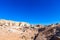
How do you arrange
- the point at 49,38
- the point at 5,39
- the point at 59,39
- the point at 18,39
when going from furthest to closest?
the point at 18,39, the point at 5,39, the point at 49,38, the point at 59,39

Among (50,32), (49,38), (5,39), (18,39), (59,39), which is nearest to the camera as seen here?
(59,39)

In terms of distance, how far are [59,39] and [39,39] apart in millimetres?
3362

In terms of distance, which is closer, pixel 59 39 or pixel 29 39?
pixel 59 39

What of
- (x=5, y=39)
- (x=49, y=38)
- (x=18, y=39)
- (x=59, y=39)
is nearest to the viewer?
(x=59, y=39)

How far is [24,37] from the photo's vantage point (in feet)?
57.2

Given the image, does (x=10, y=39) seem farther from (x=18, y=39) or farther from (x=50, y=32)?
(x=50, y=32)

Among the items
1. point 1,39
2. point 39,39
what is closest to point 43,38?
point 39,39

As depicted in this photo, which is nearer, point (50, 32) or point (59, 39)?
point (59, 39)

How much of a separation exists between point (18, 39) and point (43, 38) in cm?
441

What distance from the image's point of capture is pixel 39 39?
1388 cm

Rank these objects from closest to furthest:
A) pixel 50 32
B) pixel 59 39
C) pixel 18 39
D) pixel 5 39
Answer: pixel 59 39 → pixel 50 32 → pixel 5 39 → pixel 18 39

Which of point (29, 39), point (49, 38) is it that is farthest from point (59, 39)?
point (29, 39)

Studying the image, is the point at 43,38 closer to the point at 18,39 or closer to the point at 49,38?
the point at 49,38

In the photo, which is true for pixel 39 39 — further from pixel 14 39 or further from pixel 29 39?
pixel 14 39
